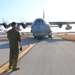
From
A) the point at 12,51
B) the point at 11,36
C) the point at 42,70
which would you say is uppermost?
the point at 11,36

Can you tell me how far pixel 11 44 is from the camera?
8.80 m

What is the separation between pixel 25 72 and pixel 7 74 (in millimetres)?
667

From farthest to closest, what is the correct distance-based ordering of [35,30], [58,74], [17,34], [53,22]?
[53,22], [35,30], [17,34], [58,74]

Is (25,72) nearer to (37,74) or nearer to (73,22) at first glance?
(37,74)

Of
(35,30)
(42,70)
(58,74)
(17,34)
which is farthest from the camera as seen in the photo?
(35,30)

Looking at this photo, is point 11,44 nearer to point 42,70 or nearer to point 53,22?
point 42,70

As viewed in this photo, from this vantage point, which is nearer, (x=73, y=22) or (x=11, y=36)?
(x=11, y=36)

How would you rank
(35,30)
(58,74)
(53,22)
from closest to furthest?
(58,74)
(35,30)
(53,22)

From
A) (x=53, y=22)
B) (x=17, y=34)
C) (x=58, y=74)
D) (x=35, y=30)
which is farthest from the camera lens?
(x=53, y=22)

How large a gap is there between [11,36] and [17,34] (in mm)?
265

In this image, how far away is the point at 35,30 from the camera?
3431cm

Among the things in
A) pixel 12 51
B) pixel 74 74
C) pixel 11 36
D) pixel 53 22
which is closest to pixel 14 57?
pixel 12 51

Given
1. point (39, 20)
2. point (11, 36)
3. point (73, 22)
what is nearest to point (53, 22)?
point (73, 22)

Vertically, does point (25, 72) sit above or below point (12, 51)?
below
